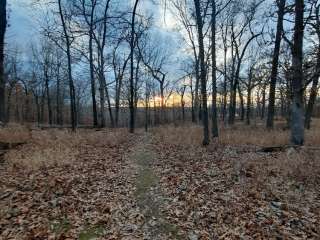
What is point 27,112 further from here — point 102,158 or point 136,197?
point 136,197

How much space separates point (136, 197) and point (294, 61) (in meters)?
8.75

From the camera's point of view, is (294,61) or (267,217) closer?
(267,217)

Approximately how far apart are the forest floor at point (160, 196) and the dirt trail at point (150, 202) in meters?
0.02

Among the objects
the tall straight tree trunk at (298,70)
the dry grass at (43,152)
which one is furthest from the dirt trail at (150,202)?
the tall straight tree trunk at (298,70)

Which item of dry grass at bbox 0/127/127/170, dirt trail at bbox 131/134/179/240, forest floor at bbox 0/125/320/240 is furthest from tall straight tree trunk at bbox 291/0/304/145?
dry grass at bbox 0/127/127/170

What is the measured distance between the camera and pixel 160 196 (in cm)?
716

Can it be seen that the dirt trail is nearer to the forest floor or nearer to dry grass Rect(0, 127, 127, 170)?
the forest floor

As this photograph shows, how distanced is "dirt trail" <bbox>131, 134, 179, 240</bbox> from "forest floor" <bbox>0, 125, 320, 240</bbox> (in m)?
0.02

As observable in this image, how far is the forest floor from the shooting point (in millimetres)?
5418

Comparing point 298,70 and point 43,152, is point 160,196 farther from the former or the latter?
point 298,70

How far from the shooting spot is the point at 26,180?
25.3 ft

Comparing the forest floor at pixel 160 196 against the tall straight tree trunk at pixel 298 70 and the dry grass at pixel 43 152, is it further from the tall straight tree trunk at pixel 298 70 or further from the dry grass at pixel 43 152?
the tall straight tree trunk at pixel 298 70

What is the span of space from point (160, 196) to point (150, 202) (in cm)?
43

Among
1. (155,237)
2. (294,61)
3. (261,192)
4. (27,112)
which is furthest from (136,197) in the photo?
(27,112)
